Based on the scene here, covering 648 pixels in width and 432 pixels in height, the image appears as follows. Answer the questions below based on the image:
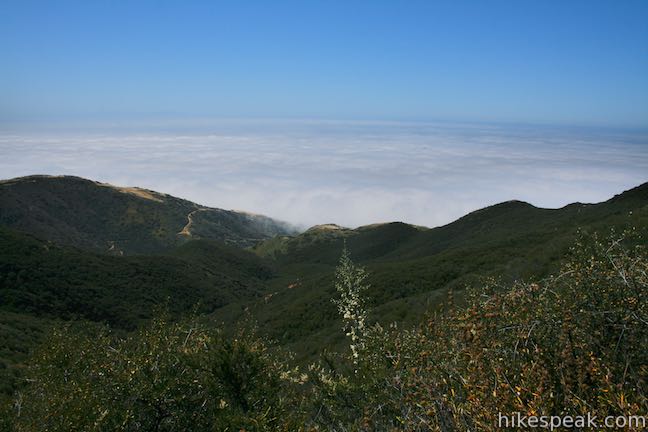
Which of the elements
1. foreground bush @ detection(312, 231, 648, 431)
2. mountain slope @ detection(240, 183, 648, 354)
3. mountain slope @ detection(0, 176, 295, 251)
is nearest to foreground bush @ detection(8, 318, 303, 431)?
foreground bush @ detection(312, 231, 648, 431)

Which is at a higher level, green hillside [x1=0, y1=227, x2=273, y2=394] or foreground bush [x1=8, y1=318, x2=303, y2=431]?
foreground bush [x1=8, y1=318, x2=303, y2=431]

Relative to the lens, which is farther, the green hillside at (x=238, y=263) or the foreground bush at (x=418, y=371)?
the green hillside at (x=238, y=263)

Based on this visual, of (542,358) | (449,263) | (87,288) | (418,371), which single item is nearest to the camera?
(542,358)

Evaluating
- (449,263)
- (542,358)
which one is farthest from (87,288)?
(542,358)

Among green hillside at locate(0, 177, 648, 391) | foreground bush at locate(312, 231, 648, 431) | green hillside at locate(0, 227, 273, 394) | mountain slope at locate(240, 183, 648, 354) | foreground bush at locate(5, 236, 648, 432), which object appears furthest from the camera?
green hillside at locate(0, 227, 273, 394)

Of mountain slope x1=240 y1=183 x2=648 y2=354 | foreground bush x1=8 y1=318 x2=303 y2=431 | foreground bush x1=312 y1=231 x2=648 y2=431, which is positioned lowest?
mountain slope x1=240 y1=183 x2=648 y2=354

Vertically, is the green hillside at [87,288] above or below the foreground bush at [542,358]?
below

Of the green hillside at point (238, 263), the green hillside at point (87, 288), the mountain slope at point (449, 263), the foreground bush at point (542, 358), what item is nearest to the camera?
the foreground bush at point (542, 358)

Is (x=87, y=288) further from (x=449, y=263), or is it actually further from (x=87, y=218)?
(x=87, y=218)

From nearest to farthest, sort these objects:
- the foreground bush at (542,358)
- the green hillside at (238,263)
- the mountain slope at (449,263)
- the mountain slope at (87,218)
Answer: the foreground bush at (542,358)
the mountain slope at (449,263)
the green hillside at (238,263)
the mountain slope at (87,218)

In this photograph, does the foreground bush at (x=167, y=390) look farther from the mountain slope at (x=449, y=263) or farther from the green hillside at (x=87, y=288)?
the green hillside at (x=87, y=288)

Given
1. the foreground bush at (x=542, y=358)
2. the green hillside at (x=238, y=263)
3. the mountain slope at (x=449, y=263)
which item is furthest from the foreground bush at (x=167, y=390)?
the mountain slope at (x=449, y=263)

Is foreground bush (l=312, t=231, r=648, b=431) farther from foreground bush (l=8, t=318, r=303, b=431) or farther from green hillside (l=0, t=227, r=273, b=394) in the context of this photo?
green hillside (l=0, t=227, r=273, b=394)

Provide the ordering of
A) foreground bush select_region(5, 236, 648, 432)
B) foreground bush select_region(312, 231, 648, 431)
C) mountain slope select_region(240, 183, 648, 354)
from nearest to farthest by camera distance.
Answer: foreground bush select_region(312, 231, 648, 431), foreground bush select_region(5, 236, 648, 432), mountain slope select_region(240, 183, 648, 354)
